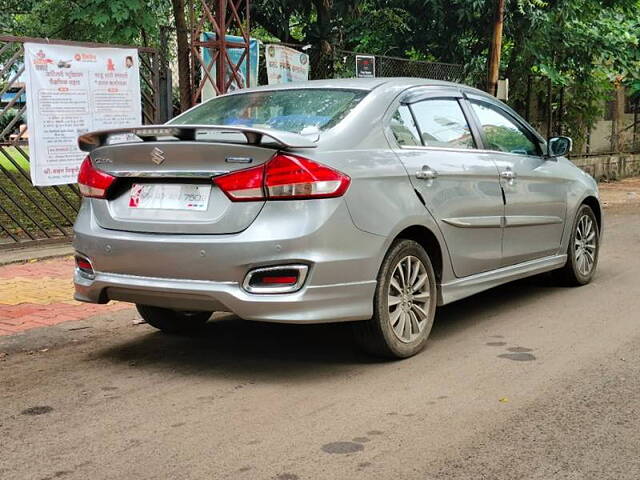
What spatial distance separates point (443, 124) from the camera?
5.65m

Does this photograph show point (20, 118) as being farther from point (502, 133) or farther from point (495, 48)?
point (495, 48)

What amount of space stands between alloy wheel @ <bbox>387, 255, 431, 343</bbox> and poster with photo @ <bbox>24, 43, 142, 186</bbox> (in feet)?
16.0

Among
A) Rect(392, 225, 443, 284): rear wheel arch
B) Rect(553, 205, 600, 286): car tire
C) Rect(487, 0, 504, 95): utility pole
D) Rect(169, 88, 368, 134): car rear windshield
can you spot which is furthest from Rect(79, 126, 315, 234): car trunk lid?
Rect(487, 0, 504, 95): utility pole

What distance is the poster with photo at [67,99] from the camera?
8258 mm

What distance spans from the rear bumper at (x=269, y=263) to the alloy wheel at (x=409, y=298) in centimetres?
29

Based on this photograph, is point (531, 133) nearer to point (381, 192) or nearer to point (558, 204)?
point (558, 204)

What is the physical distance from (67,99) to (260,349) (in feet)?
14.8

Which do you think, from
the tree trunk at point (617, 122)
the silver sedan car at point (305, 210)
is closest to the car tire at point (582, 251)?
the silver sedan car at point (305, 210)

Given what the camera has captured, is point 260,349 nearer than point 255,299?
No

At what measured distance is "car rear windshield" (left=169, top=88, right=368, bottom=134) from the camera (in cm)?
493

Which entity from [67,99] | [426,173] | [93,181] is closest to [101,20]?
[67,99]

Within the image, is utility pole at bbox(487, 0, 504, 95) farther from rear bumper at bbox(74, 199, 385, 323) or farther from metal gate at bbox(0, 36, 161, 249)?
rear bumper at bbox(74, 199, 385, 323)

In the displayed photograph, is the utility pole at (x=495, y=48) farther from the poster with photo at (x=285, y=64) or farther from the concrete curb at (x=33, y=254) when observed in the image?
the concrete curb at (x=33, y=254)

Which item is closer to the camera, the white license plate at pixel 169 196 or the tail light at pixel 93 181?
the white license plate at pixel 169 196
